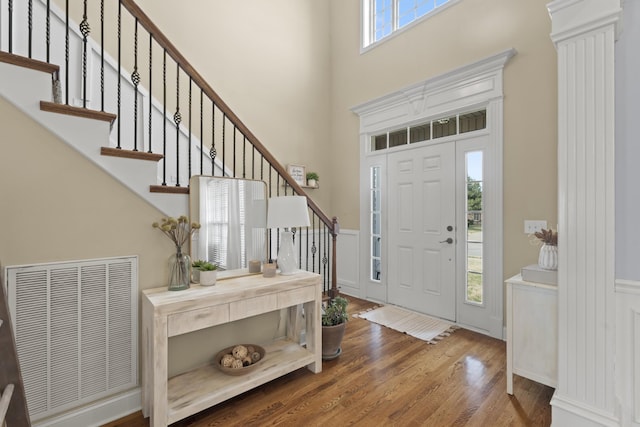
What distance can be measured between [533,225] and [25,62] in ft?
12.8

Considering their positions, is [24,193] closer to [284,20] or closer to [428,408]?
[428,408]

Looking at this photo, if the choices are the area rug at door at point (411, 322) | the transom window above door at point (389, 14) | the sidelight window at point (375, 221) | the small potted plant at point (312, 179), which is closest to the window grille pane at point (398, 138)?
the sidelight window at point (375, 221)

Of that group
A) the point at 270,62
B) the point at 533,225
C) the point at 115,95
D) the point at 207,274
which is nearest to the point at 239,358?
the point at 207,274

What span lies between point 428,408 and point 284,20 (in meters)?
5.02

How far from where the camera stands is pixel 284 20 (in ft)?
14.9

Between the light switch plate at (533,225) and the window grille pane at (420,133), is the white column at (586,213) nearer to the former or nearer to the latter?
the light switch plate at (533,225)

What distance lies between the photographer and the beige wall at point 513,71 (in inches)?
111

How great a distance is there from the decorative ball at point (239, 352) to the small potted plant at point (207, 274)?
0.53 metres

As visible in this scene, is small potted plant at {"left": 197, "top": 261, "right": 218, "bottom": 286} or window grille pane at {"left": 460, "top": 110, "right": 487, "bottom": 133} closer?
small potted plant at {"left": 197, "top": 261, "right": 218, "bottom": 286}

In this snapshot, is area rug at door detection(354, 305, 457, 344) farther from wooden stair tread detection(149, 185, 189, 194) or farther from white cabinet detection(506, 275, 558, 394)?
wooden stair tread detection(149, 185, 189, 194)

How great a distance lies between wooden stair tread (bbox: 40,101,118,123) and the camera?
165cm

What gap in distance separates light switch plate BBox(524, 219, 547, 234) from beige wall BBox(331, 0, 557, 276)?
42mm

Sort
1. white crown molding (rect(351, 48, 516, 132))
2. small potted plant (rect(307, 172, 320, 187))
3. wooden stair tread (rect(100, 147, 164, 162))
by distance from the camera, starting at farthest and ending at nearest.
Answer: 1. small potted plant (rect(307, 172, 320, 187))
2. white crown molding (rect(351, 48, 516, 132))
3. wooden stair tread (rect(100, 147, 164, 162))

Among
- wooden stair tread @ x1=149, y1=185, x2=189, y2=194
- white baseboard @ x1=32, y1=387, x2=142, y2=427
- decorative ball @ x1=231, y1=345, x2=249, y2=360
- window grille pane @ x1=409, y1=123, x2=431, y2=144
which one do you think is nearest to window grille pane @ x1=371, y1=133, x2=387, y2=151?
window grille pane @ x1=409, y1=123, x2=431, y2=144
